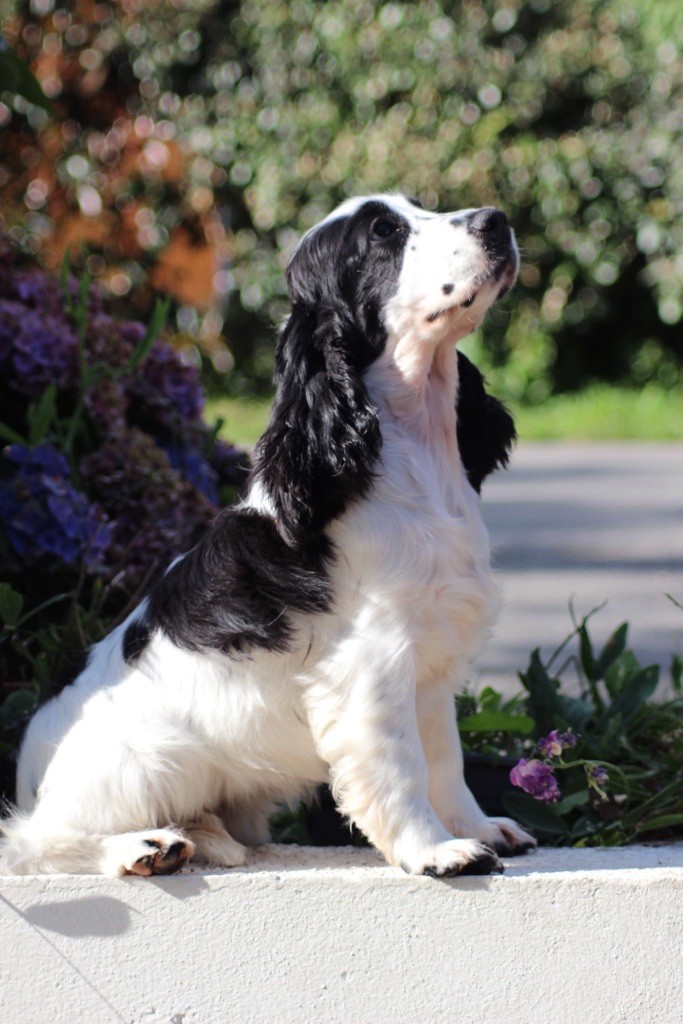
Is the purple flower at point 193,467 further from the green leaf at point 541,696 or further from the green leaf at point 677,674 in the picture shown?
the green leaf at point 677,674

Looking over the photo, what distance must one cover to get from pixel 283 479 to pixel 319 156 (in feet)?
34.0

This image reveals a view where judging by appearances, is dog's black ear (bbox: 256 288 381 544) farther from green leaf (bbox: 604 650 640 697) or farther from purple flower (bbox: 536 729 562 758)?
green leaf (bbox: 604 650 640 697)

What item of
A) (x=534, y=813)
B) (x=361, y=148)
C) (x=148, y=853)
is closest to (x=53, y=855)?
(x=148, y=853)

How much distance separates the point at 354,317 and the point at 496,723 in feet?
3.62

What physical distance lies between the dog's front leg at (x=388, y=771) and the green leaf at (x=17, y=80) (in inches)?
76.6

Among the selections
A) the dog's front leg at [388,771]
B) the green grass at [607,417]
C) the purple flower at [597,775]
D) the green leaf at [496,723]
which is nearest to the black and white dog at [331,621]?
the dog's front leg at [388,771]

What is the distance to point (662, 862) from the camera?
251 centimetres

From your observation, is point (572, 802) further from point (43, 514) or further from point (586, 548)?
point (586, 548)

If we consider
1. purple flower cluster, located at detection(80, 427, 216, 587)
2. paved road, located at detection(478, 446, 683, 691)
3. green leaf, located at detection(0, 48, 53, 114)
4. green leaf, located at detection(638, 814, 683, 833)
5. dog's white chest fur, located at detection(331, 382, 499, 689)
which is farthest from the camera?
paved road, located at detection(478, 446, 683, 691)

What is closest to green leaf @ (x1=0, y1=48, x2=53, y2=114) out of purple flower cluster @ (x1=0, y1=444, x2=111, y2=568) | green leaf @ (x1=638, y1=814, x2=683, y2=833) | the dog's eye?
purple flower cluster @ (x1=0, y1=444, x2=111, y2=568)

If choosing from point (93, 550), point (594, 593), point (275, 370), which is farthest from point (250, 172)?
point (275, 370)

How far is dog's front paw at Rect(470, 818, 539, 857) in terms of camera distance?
261cm

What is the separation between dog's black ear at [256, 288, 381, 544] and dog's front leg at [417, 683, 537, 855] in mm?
455

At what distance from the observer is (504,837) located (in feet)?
8.66
